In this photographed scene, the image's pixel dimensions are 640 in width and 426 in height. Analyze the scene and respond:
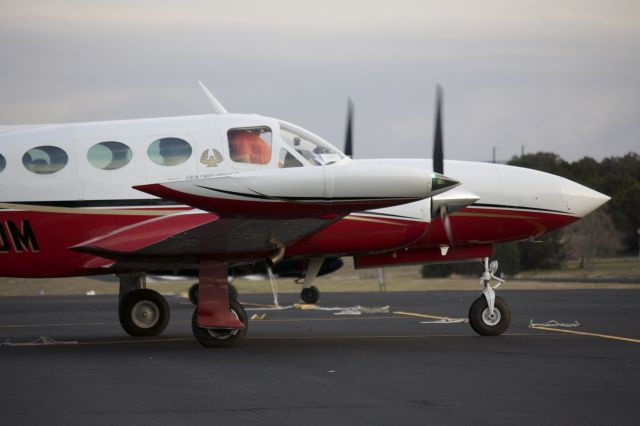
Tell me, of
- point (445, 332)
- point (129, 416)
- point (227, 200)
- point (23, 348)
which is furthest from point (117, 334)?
point (129, 416)

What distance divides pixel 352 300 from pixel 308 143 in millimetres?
18557

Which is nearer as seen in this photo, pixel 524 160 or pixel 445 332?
pixel 445 332

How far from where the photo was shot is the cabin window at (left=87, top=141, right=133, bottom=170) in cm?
1653

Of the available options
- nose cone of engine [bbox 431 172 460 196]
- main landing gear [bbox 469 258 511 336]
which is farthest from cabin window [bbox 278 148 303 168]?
main landing gear [bbox 469 258 511 336]

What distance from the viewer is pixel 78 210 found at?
16.4 meters

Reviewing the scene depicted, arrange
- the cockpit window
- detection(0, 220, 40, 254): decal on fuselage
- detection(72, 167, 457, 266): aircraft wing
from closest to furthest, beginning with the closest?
detection(72, 167, 457, 266): aircraft wing → detection(0, 220, 40, 254): decal on fuselage → the cockpit window

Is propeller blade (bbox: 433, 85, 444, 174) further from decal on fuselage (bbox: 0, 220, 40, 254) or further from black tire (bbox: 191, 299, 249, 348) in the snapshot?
decal on fuselage (bbox: 0, 220, 40, 254)

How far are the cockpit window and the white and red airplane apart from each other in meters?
0.02

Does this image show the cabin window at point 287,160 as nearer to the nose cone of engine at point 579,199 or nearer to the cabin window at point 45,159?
the cabin window at point 45,159

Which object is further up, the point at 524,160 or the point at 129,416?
the point at 524,160

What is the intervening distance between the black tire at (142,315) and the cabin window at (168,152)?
3.46m

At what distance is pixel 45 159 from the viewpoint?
16.6 metres

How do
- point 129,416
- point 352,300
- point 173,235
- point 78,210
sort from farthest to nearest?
1. point 352,300
2. point 78,210
3. point 173,235
4. point 129,416

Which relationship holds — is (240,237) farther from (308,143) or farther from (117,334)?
(117,334)
